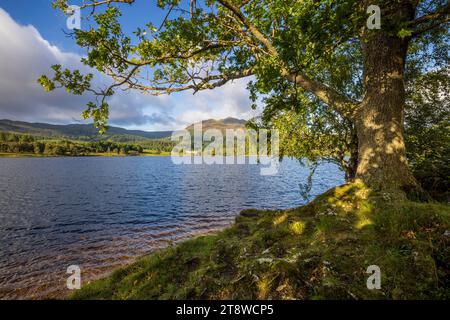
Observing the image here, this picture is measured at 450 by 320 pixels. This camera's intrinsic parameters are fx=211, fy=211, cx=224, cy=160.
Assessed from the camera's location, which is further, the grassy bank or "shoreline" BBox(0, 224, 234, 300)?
"shoreline" BBox(0, 224, 234, 300)

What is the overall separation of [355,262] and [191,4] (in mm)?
9960

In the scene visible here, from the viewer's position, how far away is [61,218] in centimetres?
2672

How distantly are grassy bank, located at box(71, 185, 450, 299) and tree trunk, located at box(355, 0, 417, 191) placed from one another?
956 mm

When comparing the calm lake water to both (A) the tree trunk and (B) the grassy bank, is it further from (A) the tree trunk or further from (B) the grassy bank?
(A) the tree trunk

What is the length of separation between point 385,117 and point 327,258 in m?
5.57

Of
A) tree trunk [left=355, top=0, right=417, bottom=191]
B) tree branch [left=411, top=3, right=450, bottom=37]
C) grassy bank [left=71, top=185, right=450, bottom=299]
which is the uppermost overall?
tree branch [left=411, top=3, right=450, bottom=37]

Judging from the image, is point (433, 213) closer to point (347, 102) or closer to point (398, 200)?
point (398, 200)

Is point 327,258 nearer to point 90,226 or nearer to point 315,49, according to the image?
point 315,49

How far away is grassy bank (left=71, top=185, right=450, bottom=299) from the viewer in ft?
12.0

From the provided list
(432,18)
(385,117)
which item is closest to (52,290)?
(385,117)

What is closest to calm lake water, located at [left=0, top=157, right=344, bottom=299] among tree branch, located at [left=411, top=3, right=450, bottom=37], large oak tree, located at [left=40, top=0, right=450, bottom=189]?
large oak tree, located at [left=40, top=0, right=450, bottom=189]

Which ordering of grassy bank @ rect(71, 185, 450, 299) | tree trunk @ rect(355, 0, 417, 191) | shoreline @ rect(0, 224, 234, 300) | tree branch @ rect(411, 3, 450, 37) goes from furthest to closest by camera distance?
shoreline @ rect(0, 224, 234, 300) < tree trunk @ rect(355, 0, 417, 191) < tree branch @ rect(411, 3, 450, 37) < grassy bank @ rect(71, 185, 450, 299)

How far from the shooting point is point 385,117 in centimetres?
721
